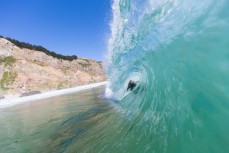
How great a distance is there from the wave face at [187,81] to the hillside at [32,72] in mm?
45234

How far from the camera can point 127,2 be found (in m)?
10.3

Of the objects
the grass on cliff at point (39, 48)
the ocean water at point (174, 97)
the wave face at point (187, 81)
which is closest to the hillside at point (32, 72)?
the grass on cliff at point (39, 48)

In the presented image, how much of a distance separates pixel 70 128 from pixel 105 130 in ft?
6.42

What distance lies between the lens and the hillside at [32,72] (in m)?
52.5

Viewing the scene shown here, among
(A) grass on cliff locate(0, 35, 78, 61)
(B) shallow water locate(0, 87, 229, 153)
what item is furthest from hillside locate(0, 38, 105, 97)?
(B) shallow water locate(0, 87, 229, 153)

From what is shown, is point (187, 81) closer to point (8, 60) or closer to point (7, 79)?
point (7, 79)

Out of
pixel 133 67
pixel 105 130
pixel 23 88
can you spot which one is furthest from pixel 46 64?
pixel 105 130

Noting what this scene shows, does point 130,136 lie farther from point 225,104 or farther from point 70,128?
point 70,128

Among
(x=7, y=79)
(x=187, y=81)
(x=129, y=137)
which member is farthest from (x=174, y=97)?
(x=7, y=79)

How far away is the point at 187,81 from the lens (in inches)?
175

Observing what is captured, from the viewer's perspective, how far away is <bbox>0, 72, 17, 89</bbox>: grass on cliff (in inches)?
2012

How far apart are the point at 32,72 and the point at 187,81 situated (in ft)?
182

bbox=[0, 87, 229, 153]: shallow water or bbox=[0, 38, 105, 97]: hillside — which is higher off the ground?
bbox=[0, 38, 105, 97]: hillside

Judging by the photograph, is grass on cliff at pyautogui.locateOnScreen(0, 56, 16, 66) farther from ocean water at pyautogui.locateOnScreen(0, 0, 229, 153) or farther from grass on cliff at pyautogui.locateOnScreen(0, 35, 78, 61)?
ocean water at pyautogui.locateOnScreen(0, 0, 229, 153)
